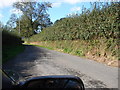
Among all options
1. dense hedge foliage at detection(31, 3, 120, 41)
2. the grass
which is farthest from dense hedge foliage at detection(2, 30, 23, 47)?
dense hedge foliage at detection(31, 3, 120, 41)

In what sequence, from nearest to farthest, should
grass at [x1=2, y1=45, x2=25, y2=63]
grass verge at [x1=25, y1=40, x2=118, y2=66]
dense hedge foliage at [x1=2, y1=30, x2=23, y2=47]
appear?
grass verge at [x1=25, y1=40, x2=118, y2=66]
grass at [x1=2, y1=45, x2=25, y2=63]
dense hedge foliage at [x1=2, y1=30, x2=23, y2=47]

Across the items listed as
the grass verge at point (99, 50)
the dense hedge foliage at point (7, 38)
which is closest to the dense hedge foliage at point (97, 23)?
the grass verge at point (99, 50)

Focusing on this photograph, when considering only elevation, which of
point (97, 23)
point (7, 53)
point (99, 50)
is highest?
point (97, 23)

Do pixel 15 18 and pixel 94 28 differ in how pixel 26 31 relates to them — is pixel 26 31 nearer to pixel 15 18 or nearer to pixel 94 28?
pixel 15 18

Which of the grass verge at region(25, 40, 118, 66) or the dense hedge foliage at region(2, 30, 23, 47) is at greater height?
the dense hedge foliage at region(2, 30, 23, 47)

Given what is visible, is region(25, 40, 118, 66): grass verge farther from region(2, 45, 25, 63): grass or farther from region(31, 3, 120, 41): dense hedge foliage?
region(2, 45, 25, 63): grass

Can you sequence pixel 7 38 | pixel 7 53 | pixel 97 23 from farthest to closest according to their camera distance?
pixel 7 38 → pixel 7 53 → pixel 97 23

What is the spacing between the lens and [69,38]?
1733 cm

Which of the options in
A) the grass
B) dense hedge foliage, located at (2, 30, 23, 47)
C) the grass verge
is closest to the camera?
the grass verge

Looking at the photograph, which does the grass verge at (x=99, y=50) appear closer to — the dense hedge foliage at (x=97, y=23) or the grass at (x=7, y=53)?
the dense hedge foliage at (x=97, y=23)

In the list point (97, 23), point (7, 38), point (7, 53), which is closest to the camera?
point (97, 23)

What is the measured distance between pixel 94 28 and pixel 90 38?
1.22 meters

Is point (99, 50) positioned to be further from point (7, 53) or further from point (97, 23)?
point (7, 53)

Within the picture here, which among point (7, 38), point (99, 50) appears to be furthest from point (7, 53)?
point (99, 50)
